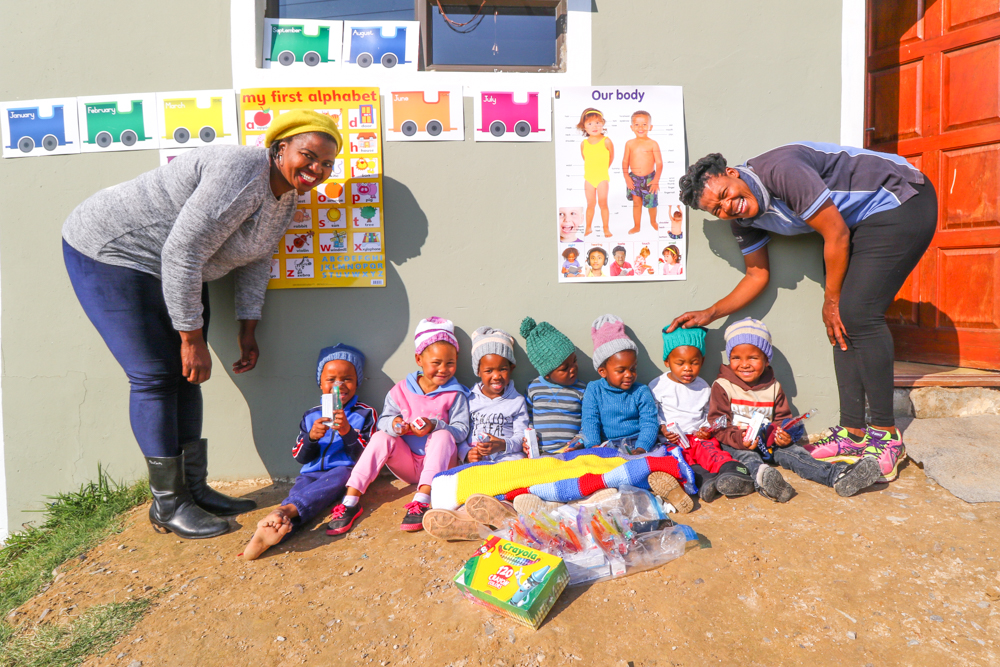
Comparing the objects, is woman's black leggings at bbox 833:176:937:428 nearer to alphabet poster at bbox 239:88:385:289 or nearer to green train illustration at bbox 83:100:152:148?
alphabet poster at bbox 239:88:385:289

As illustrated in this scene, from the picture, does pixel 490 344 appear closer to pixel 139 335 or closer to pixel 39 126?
pixel 139 335

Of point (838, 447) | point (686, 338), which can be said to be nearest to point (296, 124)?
point (686, 338)

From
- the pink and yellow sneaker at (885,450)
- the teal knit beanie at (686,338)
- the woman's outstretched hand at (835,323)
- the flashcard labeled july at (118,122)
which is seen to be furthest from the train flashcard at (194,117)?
the pink and yellow sneaker at (885,450)

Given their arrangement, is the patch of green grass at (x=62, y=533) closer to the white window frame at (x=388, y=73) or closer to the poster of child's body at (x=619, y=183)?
the white window frame at (x=388, y=73)

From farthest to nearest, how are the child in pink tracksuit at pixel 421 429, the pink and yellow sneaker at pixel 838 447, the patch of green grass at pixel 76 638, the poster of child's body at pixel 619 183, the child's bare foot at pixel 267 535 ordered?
the poster of child's body at pixel 619 183
the pink and yellow sneaker at pixel 838 447
the child in pink tracksuit at pixel 421 429
the child's bare foot at pixel 267 535
the patch of green grass at pixel 76 638

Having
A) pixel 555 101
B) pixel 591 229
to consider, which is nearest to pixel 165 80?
pixel 555 101

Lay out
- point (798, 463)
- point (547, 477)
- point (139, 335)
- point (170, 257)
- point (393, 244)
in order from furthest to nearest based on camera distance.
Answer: point (393, 244) → point (798, 463) → point (547, 477) → point (139, 335) → point (170, 257)

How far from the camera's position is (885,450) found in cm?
287

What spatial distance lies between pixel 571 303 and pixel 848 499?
67.0 inches

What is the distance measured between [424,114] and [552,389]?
171cm

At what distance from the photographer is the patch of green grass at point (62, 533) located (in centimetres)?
249

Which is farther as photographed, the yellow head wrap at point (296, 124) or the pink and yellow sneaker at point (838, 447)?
the pink and yellow sneaker at point (838, 447)

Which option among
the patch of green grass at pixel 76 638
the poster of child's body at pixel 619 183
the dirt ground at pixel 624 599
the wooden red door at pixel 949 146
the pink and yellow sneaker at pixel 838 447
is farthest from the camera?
the wooden red door at pixel 949 146

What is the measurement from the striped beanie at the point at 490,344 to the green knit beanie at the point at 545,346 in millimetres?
112
